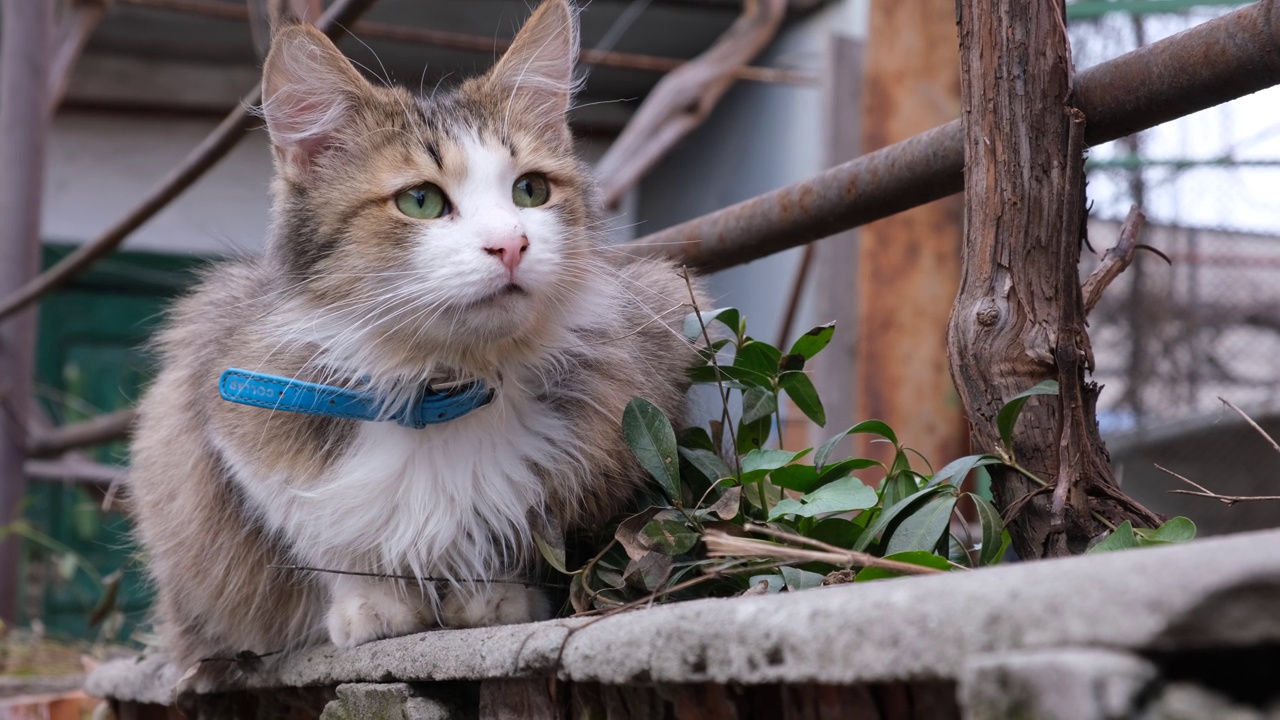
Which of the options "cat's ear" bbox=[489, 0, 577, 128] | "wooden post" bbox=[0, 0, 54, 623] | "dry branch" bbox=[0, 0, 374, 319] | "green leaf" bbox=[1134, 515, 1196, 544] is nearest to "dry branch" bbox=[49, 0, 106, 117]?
"wooden post" bbox=[0, 0, 54, 623]

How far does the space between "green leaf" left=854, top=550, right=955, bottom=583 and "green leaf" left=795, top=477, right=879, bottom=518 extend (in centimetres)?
19

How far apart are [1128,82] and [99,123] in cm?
554

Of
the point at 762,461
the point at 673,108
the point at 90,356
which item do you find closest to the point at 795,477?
the point at 762,461

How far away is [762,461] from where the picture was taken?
150cm

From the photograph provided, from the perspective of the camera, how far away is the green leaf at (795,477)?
1.50 meters

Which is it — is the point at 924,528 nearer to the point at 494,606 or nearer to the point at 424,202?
the point at 494,606

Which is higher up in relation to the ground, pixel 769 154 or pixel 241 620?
pixel 769 154

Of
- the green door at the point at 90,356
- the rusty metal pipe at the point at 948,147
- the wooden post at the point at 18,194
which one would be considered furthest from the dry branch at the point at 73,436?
the rusty metal pipe at the point at 948,147

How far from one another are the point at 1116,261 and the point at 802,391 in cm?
43

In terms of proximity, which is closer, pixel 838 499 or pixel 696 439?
pixel 838 499

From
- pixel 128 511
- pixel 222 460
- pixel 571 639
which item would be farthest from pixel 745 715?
pixel 128 511

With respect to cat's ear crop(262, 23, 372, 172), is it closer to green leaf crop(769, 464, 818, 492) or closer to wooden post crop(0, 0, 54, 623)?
green leaf crop(769, 464, 818, 492)

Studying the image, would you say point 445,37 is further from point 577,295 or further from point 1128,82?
point 1128,82

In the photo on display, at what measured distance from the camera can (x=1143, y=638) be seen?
619 millimetres
